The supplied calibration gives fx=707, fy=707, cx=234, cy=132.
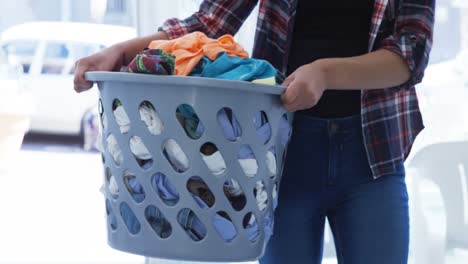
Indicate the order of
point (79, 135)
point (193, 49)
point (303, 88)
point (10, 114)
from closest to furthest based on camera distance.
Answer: point (303, 88)
point (193, 49)
point (10, 114)
point (79, 135)

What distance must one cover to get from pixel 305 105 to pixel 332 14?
0.27 metres

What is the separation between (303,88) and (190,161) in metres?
0.15

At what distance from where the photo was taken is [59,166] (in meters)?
2.78

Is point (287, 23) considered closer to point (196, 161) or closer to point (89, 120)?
point (196, 161)

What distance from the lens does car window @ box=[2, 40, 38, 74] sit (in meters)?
2.49

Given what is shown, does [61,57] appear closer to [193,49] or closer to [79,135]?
[79,135]

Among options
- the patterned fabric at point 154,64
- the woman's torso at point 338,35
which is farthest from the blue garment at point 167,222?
the woman's torso at point 338,35

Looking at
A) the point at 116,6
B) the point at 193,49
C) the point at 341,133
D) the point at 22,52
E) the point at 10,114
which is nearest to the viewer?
the point at 193,49

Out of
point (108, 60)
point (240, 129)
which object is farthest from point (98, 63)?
point (240, 129)

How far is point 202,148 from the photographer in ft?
2.70

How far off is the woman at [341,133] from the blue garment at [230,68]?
0.11m

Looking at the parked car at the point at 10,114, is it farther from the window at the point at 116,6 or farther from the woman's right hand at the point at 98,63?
the woman's right hand at the point at 98,63

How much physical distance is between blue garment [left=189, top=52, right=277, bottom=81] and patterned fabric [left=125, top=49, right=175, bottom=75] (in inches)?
2.0

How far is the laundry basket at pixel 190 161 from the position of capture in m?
0.81
